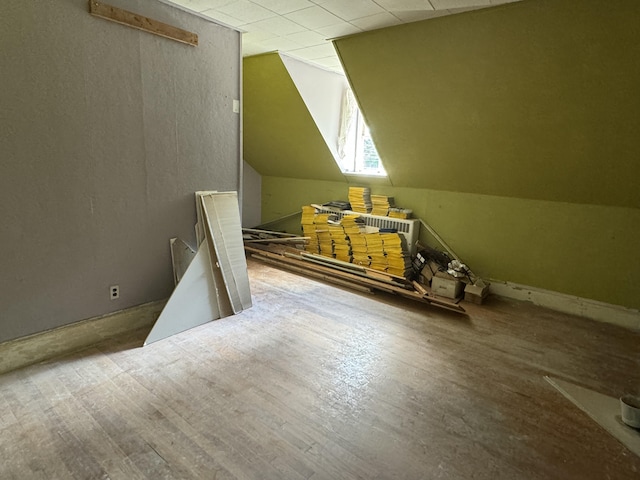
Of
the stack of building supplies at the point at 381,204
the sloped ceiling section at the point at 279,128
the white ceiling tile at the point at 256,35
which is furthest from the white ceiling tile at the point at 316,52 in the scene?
the stack of building supplies at the point at 381,204

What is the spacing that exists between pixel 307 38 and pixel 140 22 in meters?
1.47

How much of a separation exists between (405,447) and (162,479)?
1.12m

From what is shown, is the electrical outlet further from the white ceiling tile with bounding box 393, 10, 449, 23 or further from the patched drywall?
the white ceiling tile with bounding box 393, 10, 449, 23

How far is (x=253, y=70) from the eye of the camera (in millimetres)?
4355

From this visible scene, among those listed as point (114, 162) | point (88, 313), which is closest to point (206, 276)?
point (88, 313)

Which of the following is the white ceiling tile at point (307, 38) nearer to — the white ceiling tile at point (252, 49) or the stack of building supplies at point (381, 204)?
the white ceiling tile at point (252, 49)

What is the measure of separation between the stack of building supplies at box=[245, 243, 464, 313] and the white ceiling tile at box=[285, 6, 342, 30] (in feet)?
8.08

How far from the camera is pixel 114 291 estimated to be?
2.73 meters

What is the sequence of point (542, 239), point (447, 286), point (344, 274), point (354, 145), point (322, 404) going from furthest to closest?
point (354, 145)
point (344, 274)
point (447, 286)
point (542, 239)
point (322, 404)

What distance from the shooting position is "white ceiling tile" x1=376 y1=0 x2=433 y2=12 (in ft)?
8.17

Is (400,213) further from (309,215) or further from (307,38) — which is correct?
(307,38)

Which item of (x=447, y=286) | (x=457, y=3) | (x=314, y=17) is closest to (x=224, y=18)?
(x=314, y=17)

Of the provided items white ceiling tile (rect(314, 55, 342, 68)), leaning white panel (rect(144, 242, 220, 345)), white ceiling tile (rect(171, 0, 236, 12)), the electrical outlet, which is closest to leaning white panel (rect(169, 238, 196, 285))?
leaning white panel (rect(144, 242, 220, 345))

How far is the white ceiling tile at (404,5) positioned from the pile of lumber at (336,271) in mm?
2417
